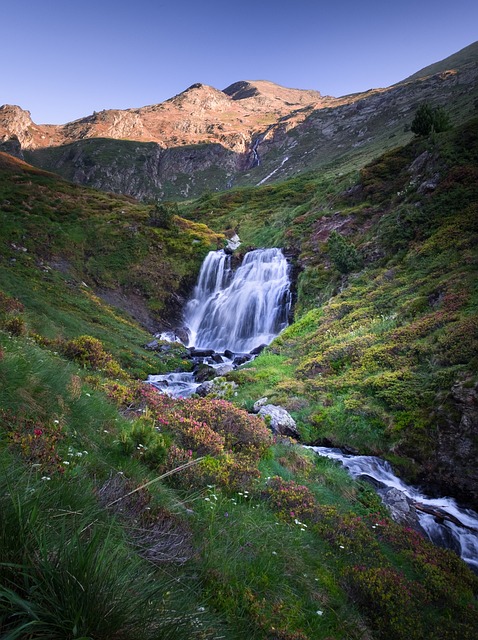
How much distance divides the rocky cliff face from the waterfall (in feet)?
315

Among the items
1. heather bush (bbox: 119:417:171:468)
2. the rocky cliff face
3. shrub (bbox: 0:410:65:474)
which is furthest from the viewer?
the rocky cliff face

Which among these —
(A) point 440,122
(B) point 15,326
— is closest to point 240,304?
(A) point 440,122

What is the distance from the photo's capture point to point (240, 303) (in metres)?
28.7

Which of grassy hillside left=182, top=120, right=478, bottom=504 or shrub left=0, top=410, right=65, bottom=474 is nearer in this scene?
shrub left=0, top=410, right=65, bottom=474

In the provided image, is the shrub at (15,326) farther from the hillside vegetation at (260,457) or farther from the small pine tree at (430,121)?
the small pine tree at (430,121)

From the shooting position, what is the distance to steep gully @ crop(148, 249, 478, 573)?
719 centimetres

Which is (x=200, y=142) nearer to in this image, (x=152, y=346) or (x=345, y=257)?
(x=345, y=257)

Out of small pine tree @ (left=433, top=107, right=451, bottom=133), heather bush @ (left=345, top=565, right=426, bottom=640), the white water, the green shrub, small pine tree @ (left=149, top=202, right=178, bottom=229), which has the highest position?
small pine tree @ (left=433, top=107, right=451, bottom=133)

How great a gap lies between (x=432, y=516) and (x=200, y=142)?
608 ft

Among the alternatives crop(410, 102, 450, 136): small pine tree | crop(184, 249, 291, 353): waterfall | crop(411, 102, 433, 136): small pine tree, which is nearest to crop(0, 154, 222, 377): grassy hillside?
crop(184, 249, 291, 353): waterfall

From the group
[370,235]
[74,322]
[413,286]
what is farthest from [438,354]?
[74,322]

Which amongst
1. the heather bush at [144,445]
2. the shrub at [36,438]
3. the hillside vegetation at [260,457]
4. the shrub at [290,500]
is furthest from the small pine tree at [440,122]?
the shrub at [36,438]

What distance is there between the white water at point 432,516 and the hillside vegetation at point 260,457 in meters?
0.54

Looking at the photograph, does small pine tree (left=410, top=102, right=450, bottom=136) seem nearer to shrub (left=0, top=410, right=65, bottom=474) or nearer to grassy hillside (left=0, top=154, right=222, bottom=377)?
grassy hillside (left=0, top=154, right=222, bottom=377)
